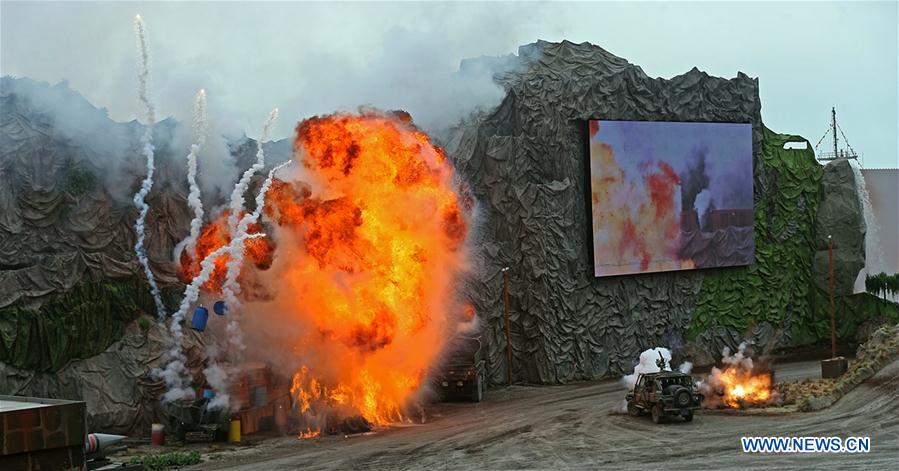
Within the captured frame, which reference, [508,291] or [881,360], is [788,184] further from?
[881,360]

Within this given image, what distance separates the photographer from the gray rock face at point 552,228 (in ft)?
193

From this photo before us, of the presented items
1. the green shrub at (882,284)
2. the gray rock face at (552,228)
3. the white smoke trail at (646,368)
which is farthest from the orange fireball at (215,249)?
the green shrub at (882,284)

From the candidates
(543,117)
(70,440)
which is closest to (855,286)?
(543,117)

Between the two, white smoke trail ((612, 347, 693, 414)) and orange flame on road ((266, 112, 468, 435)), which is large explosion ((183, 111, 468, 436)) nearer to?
orange flame on road ((266, 112, 468, 435))

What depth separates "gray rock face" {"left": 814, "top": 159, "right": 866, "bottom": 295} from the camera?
72500 mm

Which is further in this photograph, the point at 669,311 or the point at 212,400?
the point at 669,311

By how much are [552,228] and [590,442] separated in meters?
26.0

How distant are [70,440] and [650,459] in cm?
1935

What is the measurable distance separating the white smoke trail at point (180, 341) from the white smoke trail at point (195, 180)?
2.56 metres

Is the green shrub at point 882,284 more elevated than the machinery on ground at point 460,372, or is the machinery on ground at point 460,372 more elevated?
the green shrub at point 882,284

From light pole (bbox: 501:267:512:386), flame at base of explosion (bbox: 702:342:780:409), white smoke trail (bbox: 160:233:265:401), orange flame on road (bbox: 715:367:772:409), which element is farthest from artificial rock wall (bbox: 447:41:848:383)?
white smoke trail (bbox: 160:233:265:401)

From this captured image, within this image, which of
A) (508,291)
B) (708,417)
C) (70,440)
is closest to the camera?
(70,440)

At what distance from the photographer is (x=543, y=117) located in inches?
2397

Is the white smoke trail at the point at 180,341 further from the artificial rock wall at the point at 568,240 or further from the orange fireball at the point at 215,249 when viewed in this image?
the artificial rock wall at the point at 568,240
